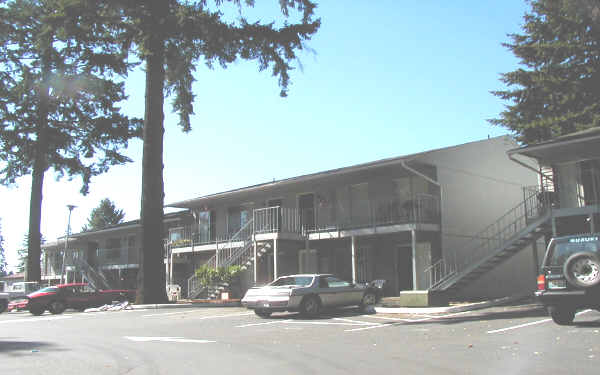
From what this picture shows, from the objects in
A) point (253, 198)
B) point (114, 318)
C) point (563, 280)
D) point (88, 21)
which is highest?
point (88, 21)

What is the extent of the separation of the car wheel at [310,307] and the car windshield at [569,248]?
23.5 feet

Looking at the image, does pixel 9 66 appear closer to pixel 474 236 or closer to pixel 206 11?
pixel 206 11

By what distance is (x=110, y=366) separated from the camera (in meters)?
8.32

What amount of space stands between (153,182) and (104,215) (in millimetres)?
75743

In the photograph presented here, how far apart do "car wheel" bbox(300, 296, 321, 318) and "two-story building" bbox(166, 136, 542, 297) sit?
5555 mm

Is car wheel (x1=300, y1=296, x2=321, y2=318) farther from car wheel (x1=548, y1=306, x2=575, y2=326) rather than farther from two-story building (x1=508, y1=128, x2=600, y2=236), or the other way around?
two-story building (x1=508, y1=128, x2=600, y2=236)

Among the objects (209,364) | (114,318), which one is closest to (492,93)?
(114,318)

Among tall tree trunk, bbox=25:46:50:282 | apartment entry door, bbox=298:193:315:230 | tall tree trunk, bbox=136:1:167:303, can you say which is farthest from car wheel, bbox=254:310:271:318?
tall tree trunk, bbox=25:46:50:282

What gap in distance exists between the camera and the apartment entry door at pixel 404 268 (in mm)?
24266

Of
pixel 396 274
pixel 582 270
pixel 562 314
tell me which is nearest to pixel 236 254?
pixel 396 274

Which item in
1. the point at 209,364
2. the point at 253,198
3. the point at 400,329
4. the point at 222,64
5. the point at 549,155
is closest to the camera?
the point at 209,364

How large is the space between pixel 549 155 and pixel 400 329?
11.5 meters

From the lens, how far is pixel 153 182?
2414 centimetres

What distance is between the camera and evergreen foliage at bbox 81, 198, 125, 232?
9412 cm
